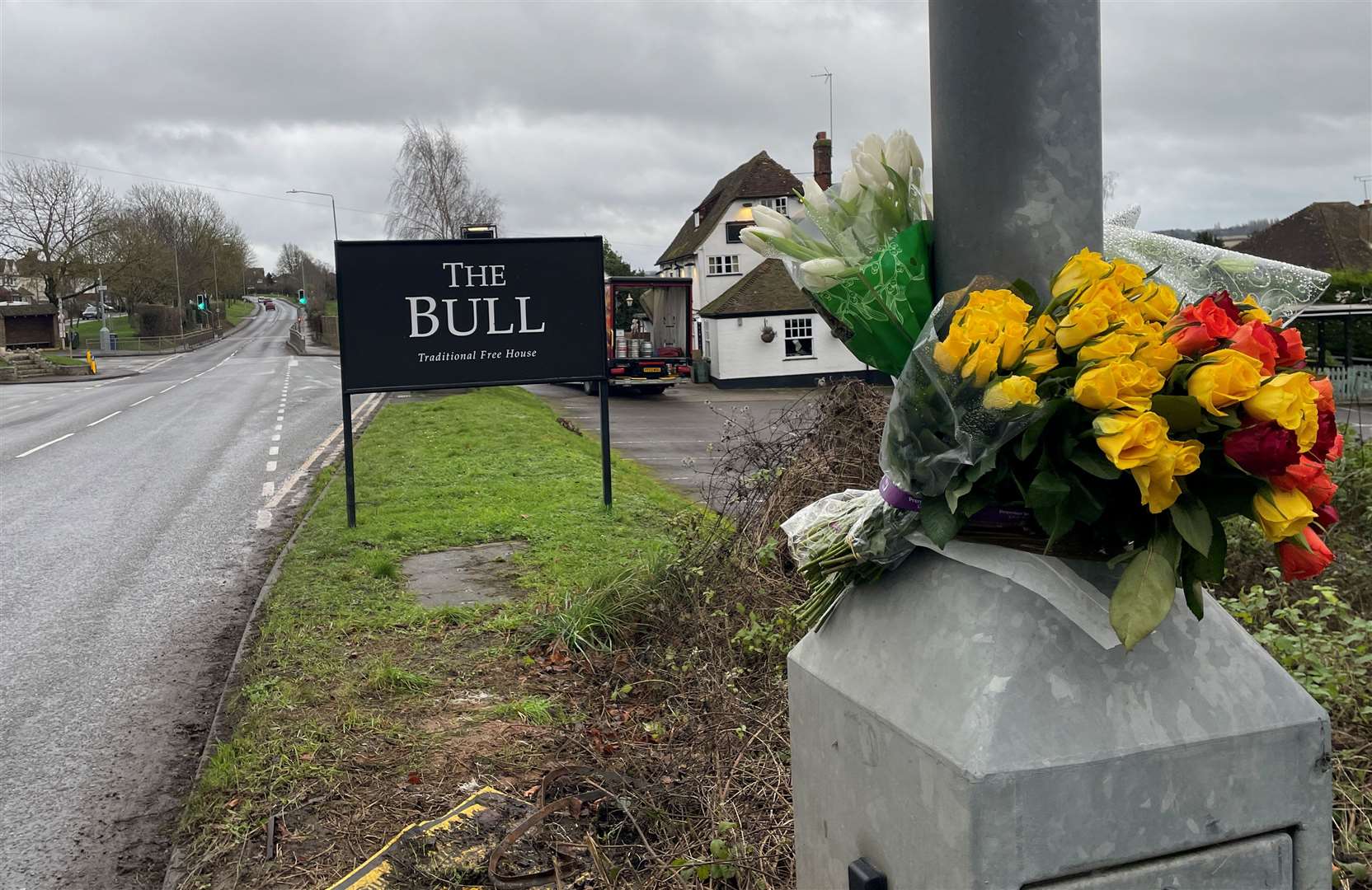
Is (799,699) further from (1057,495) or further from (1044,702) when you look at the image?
(1057,495)

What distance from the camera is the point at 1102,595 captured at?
179 cm

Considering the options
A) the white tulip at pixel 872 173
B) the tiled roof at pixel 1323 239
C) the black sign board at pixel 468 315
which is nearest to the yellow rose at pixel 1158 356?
the white tulip at pixel 872 173

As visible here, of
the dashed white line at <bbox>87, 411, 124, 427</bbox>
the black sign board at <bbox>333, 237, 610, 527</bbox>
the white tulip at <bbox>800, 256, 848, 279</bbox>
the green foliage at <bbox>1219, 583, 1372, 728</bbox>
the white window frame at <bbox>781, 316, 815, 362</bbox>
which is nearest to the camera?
the white tulip at <bbox>800, 256, 848, 279</bbox>

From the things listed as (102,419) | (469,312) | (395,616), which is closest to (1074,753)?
(395,616)

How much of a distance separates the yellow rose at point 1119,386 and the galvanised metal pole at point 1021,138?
17.7 inches

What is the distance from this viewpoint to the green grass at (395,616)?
4.36 metres

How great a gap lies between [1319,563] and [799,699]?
0.96m

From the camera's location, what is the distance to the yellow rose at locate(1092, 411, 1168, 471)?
1.55 meters

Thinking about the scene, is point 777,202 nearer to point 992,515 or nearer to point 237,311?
point 992,515

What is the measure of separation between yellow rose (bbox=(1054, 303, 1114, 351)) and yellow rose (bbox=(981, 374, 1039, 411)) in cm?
12

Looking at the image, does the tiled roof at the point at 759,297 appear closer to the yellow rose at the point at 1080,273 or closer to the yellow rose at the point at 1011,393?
the yellow rose at the point at 1080,273

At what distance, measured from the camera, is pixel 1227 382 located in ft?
5.28

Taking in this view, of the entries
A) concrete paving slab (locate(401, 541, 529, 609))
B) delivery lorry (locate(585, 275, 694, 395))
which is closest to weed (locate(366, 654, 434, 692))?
concrete paving slab (locate(401, 541, 529, 609))

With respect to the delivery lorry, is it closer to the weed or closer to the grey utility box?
the weed
